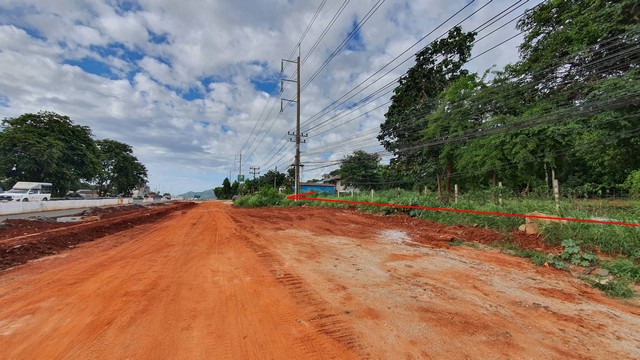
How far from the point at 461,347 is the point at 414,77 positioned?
2978 centimetres

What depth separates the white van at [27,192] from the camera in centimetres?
2805

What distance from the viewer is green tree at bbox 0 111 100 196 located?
36.4 m

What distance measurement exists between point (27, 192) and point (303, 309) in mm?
42278

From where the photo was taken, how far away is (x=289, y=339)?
3.00 meters

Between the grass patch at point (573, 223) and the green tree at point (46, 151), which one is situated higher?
the green tree at point (46, 151)

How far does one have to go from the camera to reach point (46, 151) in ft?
123

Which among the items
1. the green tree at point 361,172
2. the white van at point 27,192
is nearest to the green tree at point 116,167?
the white van at point 27,192

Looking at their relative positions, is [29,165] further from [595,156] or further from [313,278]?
[595,156]

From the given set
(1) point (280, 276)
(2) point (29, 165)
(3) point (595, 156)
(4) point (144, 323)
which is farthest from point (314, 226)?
(2) point (29, 165)

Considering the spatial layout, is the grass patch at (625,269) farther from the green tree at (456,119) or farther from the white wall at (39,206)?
the white wall at (39,206)

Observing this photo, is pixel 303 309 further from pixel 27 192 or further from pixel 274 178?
pixel 274 178

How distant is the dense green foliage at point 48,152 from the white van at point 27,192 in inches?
141

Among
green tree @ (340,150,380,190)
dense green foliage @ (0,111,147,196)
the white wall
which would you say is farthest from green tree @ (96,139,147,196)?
green tree @ (340,150,380,190)

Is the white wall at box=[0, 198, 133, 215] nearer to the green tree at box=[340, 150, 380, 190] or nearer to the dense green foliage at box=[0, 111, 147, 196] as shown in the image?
the dense green foliage at box=[0, 111, 147, 196]
